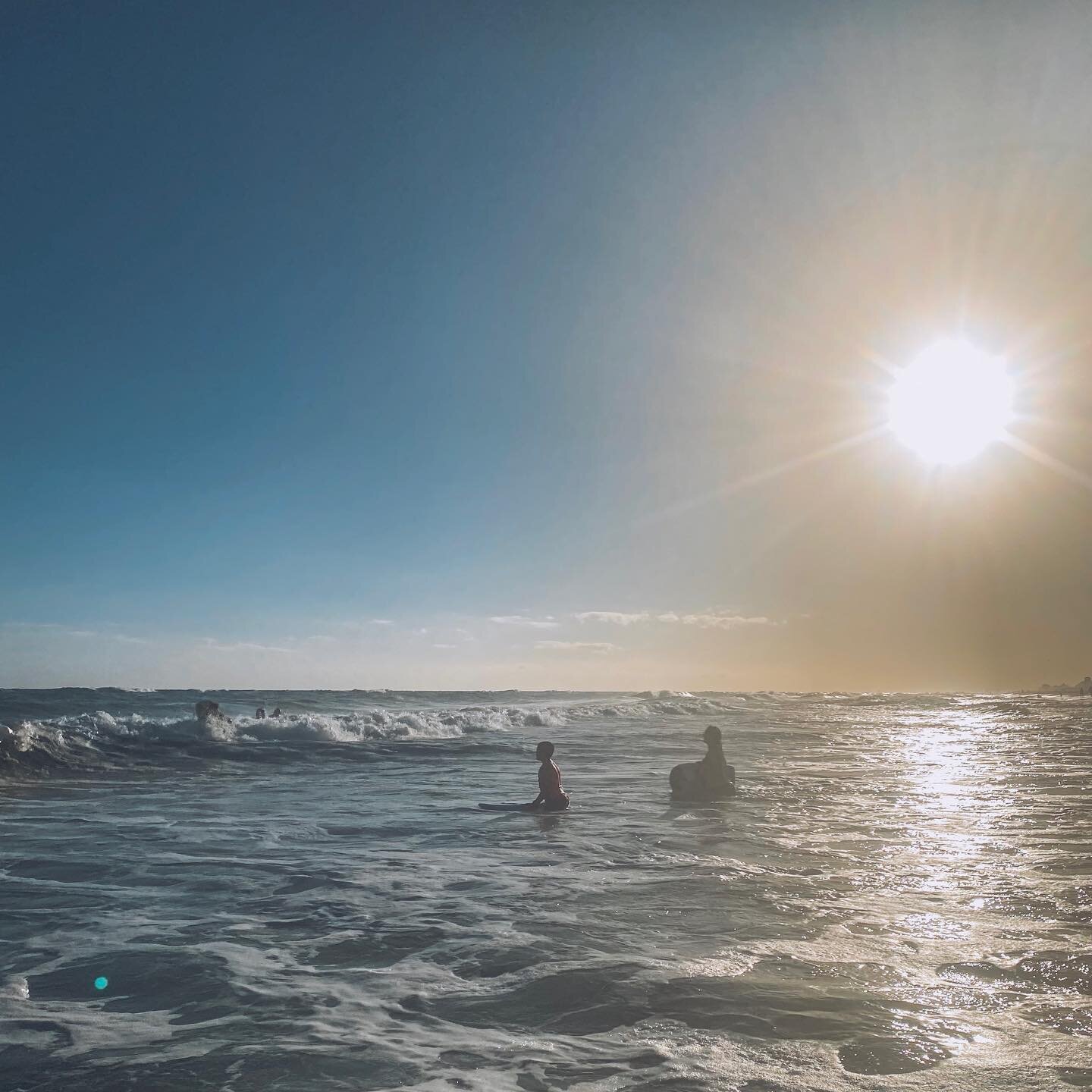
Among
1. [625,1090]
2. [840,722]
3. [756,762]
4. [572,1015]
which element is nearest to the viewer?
[625,1090]

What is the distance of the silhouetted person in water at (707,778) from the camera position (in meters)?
16.3

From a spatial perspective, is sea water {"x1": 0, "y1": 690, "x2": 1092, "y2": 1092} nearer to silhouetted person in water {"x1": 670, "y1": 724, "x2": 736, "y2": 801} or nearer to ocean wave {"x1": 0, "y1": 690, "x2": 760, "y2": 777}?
silhouetted person in water {"x1": 670, "y1": 724, "x2": 736, "y2": 801}

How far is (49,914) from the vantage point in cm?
836

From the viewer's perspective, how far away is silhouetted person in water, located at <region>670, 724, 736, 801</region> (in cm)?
1630

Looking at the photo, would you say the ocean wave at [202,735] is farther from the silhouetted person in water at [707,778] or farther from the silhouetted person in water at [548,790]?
the silhouetted person in water at [707,778]

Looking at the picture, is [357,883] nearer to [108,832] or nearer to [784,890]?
[784,890]

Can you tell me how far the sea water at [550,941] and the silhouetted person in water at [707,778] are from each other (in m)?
0.51

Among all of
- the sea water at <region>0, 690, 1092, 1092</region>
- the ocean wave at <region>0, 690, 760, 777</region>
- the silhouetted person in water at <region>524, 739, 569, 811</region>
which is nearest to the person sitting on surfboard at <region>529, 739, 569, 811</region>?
the silhouetted person in water at <region>524, 739, 569, 811</region>

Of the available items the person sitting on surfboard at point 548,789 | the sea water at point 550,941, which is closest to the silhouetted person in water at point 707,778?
the sea water at point 550,941

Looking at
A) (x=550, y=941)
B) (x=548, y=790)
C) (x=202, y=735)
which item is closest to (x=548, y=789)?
(x=548, y=790)

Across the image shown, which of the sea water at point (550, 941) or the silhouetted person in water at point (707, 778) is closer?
the sea water at point (550, 941)

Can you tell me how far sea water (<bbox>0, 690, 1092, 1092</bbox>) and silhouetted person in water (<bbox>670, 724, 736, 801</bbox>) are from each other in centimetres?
51

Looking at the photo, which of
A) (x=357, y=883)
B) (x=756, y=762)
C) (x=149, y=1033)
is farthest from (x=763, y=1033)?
(x=756, y=762)

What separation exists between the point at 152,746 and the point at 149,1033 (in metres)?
24.3
